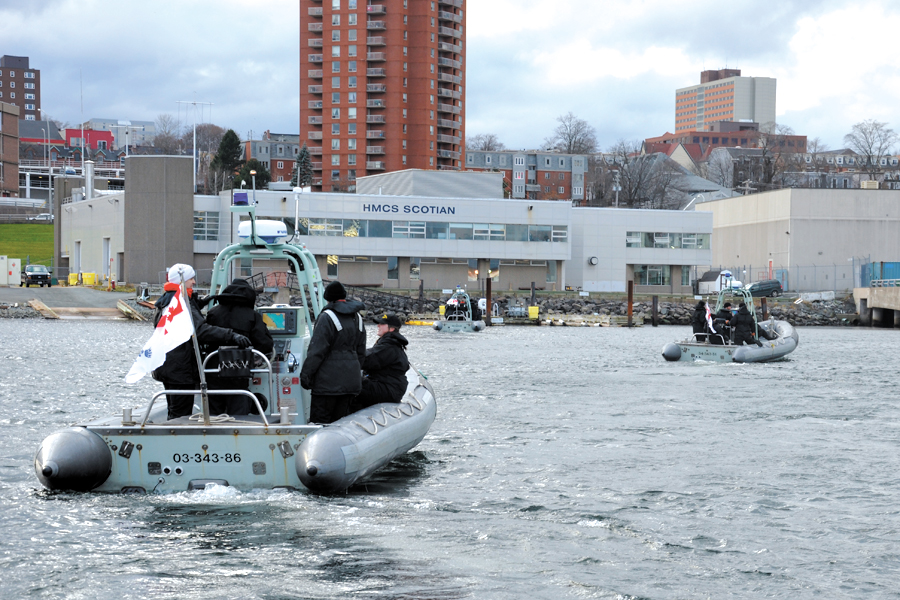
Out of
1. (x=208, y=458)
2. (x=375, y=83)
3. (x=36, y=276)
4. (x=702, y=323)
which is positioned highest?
(x=375, y=83)

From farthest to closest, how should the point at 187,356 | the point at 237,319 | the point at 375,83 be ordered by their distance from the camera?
the point at 375,83 → the point at 237,319 → the point at 187,356

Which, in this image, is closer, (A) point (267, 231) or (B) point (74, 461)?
(B) point (74, 461)

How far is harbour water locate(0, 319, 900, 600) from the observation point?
8.67m

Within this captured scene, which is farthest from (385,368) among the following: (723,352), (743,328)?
(743,328)

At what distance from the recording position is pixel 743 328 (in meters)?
31.8

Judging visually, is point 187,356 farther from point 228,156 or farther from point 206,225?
point 228,156

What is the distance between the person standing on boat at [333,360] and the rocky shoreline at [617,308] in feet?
177

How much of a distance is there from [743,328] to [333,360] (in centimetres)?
2263

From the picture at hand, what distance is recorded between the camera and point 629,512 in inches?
447

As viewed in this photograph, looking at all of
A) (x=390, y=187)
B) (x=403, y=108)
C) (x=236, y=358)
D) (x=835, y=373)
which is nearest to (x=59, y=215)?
(x=390, y=187)

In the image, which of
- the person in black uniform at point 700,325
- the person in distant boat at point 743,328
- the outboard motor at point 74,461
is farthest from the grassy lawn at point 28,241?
the outboard motor at point 74,461

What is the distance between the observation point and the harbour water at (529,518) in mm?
8672

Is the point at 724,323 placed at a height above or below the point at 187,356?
below

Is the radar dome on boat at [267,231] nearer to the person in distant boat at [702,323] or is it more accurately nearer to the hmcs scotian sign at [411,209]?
the person in distant boat at [702,323]
